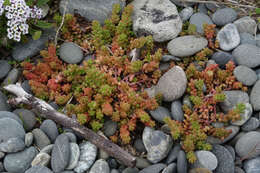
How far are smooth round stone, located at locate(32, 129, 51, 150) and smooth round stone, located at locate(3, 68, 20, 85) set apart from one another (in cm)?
119

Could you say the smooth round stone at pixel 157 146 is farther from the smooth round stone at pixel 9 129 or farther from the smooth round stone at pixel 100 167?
the smooth round stone at pixel 9 129

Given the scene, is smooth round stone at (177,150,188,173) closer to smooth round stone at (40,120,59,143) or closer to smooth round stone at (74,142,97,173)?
smooth round stone at (74,142,97,173)

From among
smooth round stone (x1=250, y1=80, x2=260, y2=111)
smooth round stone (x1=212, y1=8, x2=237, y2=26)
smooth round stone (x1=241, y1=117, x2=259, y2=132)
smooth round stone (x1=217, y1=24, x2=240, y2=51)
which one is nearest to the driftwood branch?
smooth round stone (x1=241, y1=117, x2=259, y2=132)

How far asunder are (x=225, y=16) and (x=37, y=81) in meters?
3.51

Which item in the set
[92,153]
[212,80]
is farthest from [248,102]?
[92,153]

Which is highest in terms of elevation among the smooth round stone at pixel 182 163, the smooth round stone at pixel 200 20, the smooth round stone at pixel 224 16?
the smooth round stone at pixel 224 16

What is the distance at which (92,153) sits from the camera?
13.9 ft

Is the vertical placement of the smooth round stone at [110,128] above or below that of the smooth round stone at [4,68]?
below

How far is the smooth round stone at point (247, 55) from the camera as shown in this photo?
4.82 meters

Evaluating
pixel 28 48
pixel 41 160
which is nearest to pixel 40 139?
pixel 41 160

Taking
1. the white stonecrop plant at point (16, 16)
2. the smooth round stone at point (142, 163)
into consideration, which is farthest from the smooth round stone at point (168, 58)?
the white stonecrop plant at point (16, 16)

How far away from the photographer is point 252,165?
4.12 m

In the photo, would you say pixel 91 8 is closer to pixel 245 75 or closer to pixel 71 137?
pixel 71 137

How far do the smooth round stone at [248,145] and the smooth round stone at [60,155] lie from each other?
239cm
